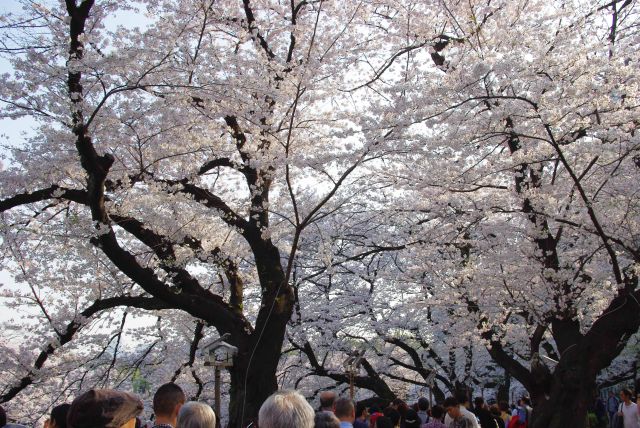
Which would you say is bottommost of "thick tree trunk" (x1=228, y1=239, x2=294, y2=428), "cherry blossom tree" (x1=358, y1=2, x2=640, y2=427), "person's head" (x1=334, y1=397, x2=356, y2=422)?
"person's head" (x1=334, y1=397, x2=356, y2=422)

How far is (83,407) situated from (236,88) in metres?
5.63

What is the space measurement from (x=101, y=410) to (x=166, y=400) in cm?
68

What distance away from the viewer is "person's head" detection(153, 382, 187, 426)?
2816 mm

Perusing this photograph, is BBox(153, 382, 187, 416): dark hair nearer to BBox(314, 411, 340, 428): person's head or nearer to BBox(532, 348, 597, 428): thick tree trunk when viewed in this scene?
BBox(314, 411, 340, 428): person's head

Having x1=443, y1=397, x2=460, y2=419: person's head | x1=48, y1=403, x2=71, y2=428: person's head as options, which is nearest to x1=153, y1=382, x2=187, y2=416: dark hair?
x1=48, y1=403, x2=71, y2=428: person's head

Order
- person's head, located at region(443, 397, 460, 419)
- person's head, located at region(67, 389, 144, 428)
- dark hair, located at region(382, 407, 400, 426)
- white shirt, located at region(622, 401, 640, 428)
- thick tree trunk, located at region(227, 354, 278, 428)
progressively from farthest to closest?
1. white shirt, located at region(622, 401, 640, 428)
2. thick tree trunk, located at region(227, 354, 278, 428)
3. dark hair, located at region(382, 407, 400, 426)
4. person's head, located at region(443, 397, 460, 419)
5. person's head, located at region(67, 389, 144, 428)

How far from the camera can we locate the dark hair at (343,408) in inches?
152

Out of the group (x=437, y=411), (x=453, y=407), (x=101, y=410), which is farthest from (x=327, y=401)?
(x=101, y=410)

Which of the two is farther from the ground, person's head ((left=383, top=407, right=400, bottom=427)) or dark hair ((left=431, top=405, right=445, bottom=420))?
person's head ((left=383, top=407, right=400, bottom=427))

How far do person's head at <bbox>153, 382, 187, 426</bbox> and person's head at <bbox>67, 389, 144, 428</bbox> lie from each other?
1.82ft

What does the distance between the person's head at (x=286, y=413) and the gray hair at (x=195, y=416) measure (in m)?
0.30

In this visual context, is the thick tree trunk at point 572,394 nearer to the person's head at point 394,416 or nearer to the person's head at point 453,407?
the person's head at point 394,416

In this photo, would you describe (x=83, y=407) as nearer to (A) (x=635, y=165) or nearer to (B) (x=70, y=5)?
(B) (x=70, y=5)

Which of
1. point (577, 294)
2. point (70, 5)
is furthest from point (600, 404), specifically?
point (70, 5)
